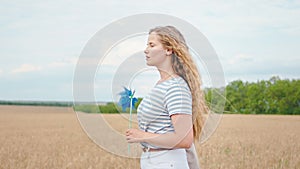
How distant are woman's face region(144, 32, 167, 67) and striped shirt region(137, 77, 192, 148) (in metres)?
0.13

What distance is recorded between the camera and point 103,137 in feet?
9.70

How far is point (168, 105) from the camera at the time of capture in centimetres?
271

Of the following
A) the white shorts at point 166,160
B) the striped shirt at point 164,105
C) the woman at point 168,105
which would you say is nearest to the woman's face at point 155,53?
the woman at point 168,105

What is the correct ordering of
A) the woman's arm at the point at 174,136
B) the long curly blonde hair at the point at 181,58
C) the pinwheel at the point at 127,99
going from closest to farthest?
1. the woman's arm at the point at 174,136
2. the long curly blonde hair at the point at 181,58
3. the pinwheel at the point at 127,99

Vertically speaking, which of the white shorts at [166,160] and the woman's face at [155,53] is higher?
the woman's face at [155,53]

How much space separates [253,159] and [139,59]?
704 centimetres

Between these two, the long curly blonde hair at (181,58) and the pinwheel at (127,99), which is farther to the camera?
the pinwheel at (127,99)

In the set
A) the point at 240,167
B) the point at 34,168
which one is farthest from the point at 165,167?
the point at 240,167

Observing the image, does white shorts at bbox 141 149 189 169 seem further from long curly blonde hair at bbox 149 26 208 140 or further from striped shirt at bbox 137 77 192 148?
long curly blonde hair at bbox 149 26 208 140

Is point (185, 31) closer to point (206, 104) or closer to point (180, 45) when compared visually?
point (180, 45)

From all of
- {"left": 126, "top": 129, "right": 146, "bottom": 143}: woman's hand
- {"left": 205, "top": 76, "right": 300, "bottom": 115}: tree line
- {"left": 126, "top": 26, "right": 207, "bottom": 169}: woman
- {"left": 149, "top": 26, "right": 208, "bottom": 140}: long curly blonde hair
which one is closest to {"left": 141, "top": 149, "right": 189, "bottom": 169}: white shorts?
{"left": 126, "top": 26, "right": 207, "bottom": 169}: woman

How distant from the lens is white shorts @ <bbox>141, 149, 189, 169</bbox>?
9.05 ft

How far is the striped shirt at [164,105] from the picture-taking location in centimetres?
270

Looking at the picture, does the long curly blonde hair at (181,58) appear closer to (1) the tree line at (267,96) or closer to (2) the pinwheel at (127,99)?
(2) the pinwheel at (127,99)
